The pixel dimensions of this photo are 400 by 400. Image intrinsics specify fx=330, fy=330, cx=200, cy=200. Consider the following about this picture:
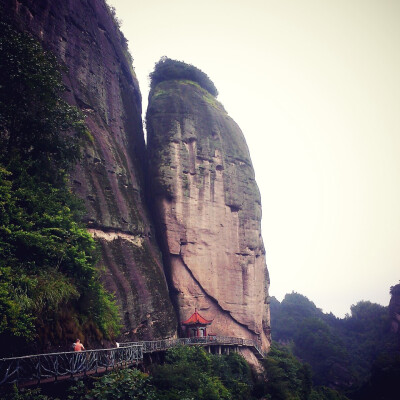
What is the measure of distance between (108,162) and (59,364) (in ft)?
52.2

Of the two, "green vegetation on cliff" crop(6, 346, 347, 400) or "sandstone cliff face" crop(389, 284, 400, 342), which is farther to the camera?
"sandstone cliff face" crop(389, 284, 400, 342)

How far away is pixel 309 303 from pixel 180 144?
302 feet

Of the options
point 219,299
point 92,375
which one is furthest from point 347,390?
point 92,375

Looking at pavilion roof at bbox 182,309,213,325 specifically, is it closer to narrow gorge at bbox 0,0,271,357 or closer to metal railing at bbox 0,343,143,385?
narrow gorge at bbox 0,0,271,357

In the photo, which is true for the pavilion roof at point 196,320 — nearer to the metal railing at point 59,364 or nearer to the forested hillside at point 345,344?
the metal railing at point 59,364

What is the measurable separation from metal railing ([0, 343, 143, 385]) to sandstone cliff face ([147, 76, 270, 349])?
12.9 m

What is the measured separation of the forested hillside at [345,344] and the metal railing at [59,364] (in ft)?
135

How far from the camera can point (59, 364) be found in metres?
12.0

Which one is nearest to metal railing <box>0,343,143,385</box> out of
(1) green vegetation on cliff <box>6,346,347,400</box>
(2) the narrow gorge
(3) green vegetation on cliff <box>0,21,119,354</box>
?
(1) green vegetation on cliff <box>6,346,347,400</box>

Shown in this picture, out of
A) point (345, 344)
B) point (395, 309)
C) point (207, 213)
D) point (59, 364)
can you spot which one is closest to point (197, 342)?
point (207, 213)

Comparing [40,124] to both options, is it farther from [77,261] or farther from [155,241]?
[155,241]

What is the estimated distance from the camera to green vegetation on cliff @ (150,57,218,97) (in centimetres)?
4072

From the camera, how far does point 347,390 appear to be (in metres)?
48.9

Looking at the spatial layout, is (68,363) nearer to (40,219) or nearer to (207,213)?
(40,219)
